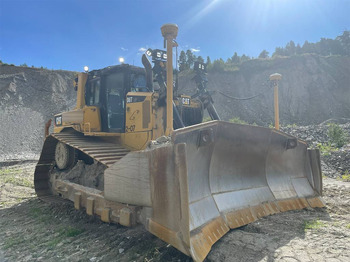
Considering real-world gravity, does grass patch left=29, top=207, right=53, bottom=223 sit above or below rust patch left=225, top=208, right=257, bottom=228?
below

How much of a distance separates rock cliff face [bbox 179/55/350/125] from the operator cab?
86.2 ft

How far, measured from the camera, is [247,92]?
113 feet

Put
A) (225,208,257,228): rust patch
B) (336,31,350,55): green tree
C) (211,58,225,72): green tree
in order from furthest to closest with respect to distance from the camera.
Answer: (336,31,350,55): green tree
(211,58,225,72): green tree
(225,208,257,228): rust patch

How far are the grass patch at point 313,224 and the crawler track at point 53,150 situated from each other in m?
2.91

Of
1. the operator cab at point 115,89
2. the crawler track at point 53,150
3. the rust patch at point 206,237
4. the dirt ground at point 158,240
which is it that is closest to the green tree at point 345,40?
the dirt ground at point 158,240

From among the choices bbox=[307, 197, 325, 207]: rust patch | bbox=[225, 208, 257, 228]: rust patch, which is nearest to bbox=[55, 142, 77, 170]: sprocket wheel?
bbox=[225, 208, 257, 228]: rust patch

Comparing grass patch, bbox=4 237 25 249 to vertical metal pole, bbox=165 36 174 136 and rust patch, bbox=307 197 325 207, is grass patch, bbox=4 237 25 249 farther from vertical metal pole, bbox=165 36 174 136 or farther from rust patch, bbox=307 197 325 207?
rust patch, bbox=307 197 325 207

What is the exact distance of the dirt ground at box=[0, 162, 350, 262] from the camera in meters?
2.82

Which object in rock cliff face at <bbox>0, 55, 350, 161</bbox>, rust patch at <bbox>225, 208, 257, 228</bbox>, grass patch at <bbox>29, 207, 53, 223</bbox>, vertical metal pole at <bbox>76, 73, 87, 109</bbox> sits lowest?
grass patch at <bbox>29, 207, 53, 223</bbox>

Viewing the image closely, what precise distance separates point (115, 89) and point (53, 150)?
83.4 inches

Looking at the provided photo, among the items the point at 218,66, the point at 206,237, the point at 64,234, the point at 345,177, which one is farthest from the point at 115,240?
the point at 218,66

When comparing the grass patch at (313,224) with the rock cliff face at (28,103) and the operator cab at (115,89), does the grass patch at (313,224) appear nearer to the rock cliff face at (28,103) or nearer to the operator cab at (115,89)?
the operator cab at (115,89)

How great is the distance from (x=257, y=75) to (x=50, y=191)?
33.1 meters

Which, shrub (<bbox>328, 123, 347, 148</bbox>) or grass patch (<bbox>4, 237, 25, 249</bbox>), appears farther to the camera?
shrub (<bbox>328, 123, 347, 148</bbox>)
